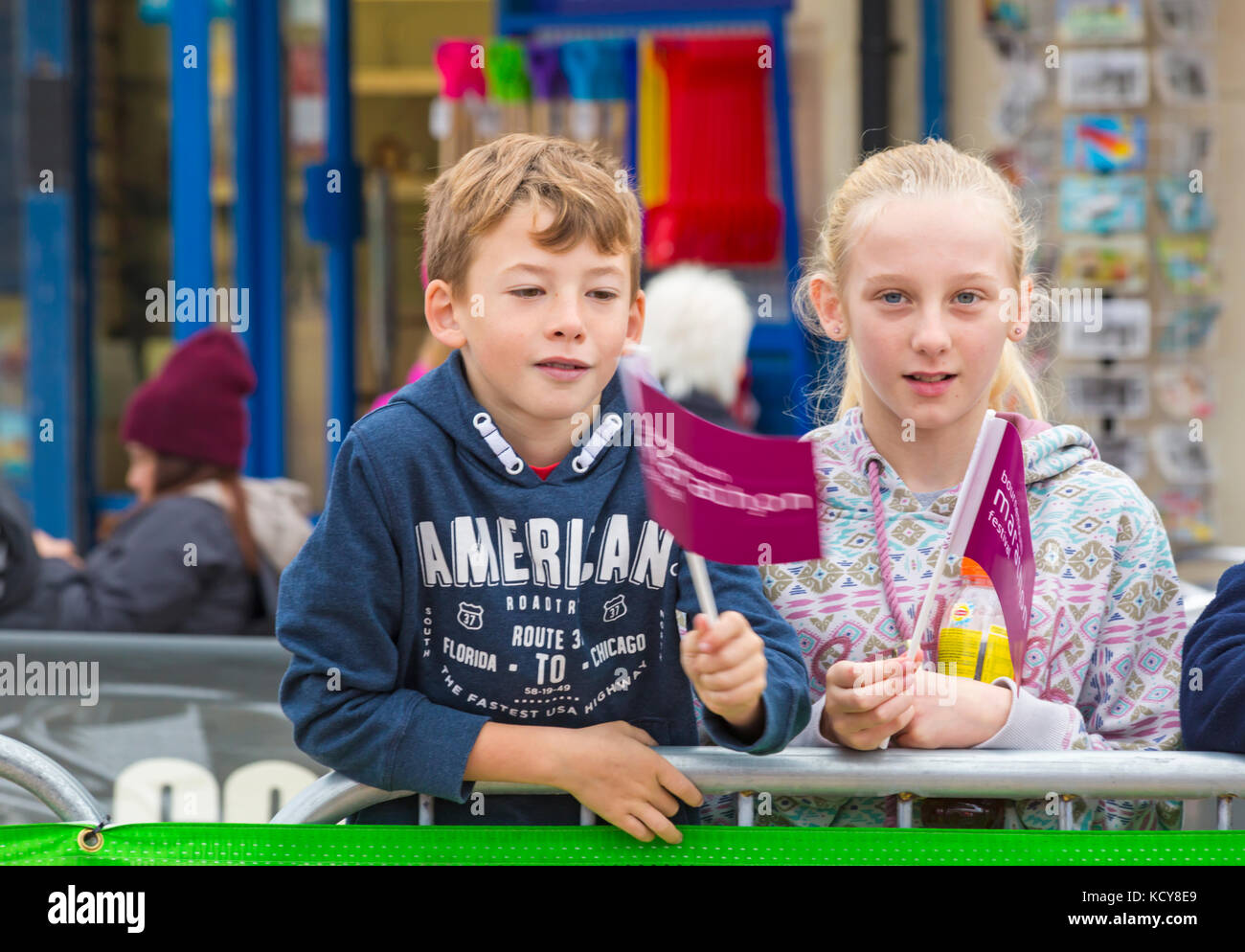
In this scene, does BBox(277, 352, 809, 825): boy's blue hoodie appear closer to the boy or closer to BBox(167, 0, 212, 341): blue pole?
the boy

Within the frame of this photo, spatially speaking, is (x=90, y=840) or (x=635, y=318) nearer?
(x=90, y=840)

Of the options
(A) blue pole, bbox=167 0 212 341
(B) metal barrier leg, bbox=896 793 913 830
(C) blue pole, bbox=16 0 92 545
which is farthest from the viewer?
(C) blue pole, bbox=16 0 92 545

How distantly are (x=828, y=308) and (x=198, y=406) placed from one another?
227 cm

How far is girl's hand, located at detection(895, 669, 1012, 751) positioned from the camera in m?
1.64

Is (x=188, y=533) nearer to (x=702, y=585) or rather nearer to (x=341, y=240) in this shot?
(x=341, y=240)

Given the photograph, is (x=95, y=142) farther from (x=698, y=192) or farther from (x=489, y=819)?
(x=489, y=819)

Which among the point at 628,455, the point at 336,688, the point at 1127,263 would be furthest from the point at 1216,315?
the point at 336,688

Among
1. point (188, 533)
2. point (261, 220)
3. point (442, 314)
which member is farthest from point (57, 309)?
point (442, 314)

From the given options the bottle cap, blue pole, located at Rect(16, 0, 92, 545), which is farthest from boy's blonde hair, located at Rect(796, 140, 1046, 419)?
blue pole, located at Rect(16, 0, 92, 545)

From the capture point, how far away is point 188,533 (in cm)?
351

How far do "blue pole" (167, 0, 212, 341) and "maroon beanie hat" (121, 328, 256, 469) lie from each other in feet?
3.07

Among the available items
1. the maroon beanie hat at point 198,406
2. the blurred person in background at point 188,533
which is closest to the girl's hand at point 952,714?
the blurred person in background at point 188,533

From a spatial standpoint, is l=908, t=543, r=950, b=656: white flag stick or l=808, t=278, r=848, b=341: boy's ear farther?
l=808, t=278, r=848, b=341: boy's ear

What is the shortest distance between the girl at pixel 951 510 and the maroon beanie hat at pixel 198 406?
7.30 feet
